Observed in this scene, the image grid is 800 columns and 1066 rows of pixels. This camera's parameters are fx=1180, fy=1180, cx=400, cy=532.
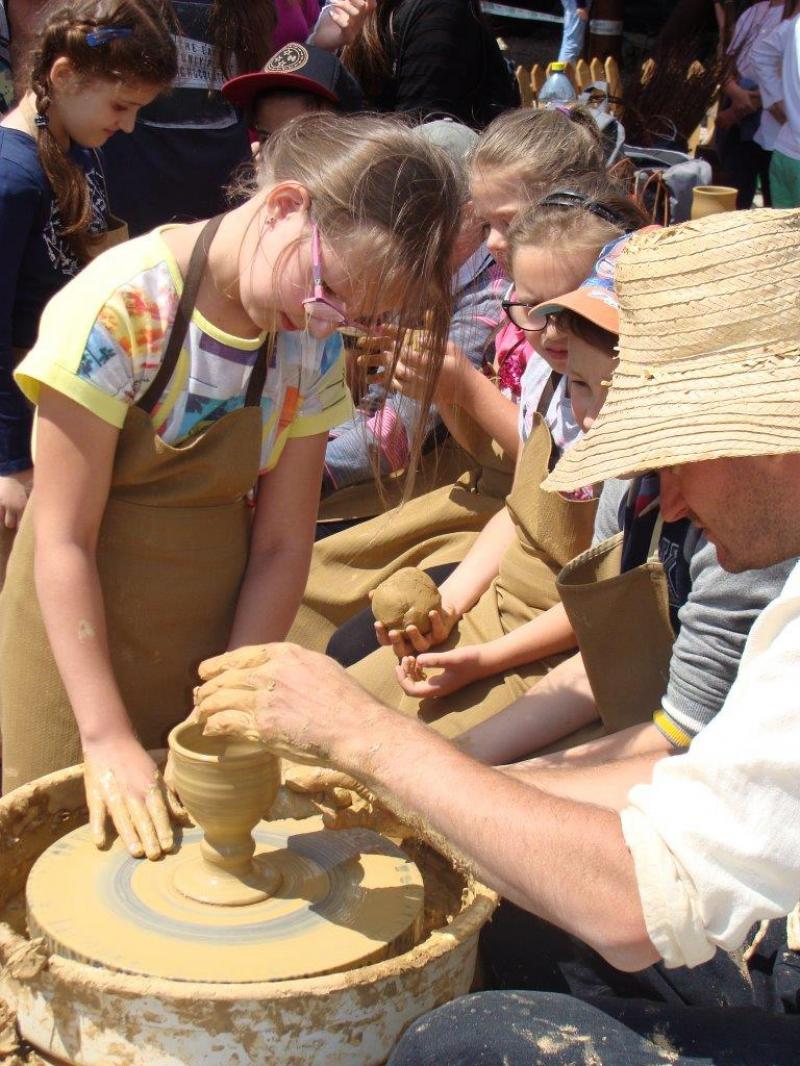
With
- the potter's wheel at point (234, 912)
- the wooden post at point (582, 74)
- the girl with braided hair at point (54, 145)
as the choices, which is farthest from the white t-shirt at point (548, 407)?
the wooden post at point (582, 74)

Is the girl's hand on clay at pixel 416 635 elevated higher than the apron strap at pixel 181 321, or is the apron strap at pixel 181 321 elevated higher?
the apron strap at pixel 181 321

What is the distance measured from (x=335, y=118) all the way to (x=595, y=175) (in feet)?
3.10

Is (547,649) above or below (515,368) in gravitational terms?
below

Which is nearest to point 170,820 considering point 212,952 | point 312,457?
point 212,952

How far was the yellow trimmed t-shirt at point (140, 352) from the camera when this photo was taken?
180cm

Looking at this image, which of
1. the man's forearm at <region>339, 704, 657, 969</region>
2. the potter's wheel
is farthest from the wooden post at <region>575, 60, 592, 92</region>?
the man's forearm at <region>339, 704, 657, 969</region>

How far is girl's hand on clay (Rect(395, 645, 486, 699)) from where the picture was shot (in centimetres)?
240

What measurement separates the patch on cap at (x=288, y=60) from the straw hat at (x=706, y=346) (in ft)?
7.98

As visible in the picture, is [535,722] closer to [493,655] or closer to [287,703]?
[493,655]

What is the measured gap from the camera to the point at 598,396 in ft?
7.10

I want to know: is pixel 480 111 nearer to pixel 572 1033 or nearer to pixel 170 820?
pixel 170 820

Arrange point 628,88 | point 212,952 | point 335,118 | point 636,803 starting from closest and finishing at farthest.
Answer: point 636,803
point 212,952
point 335,118
point 628,88

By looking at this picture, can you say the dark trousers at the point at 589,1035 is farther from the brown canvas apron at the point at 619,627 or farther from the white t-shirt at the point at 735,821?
the brown canvas apron at the point at 619,627

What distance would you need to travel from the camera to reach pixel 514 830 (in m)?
1.34
